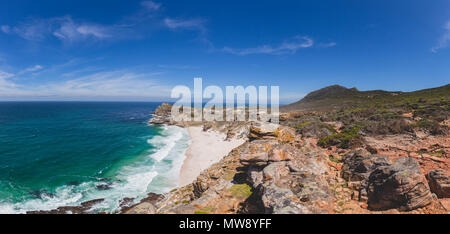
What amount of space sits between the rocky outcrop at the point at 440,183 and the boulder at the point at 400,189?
1.01 m

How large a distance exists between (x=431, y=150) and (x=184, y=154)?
3342cm

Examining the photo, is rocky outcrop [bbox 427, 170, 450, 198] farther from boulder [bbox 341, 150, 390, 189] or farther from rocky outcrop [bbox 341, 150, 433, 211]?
boulder [bbox 341, 150, 390, 189]

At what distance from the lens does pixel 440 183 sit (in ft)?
27.9

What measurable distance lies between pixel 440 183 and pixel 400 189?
2564 mm

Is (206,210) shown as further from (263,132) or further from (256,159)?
(263,132)

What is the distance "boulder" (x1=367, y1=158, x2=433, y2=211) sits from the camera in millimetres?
7629

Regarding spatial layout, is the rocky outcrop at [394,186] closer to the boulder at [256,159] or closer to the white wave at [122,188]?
the boulder at [256,159]

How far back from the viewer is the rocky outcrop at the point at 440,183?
8.30 m

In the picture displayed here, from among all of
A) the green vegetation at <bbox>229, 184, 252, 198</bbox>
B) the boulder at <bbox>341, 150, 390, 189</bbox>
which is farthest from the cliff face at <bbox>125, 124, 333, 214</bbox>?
the boulder at <bbox>341, 150, 390, 189</bbox>

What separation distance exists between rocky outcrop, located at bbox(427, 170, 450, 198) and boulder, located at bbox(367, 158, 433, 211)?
1.01 meters

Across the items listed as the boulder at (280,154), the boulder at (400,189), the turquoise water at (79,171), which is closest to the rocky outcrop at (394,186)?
the boulder at (400,189)

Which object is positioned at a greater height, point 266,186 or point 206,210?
point 266,186

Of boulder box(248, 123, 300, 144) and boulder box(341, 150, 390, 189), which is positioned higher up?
boulder box(248, 123, 300, 144)

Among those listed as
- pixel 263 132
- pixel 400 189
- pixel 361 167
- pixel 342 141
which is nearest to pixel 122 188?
pixel 263 132
